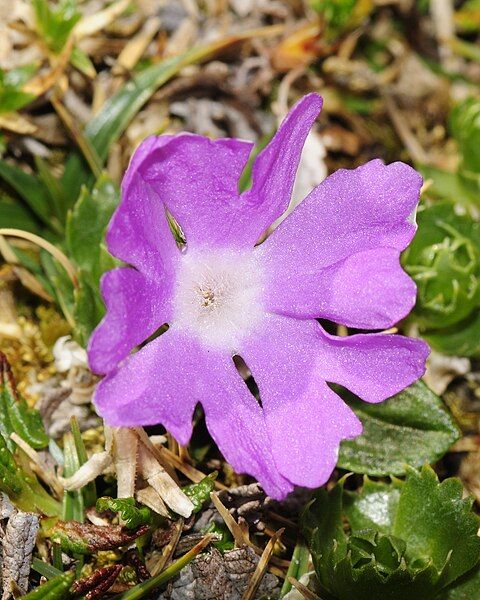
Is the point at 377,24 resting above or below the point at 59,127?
below

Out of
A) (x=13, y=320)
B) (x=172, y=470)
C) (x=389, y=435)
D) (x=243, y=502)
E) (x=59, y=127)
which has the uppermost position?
(x=59, y=127)

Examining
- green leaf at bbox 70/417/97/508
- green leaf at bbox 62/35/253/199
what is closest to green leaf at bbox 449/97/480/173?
green leaf at bbox 62/35/253/199

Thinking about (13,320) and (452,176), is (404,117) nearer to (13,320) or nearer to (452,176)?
(452,176)

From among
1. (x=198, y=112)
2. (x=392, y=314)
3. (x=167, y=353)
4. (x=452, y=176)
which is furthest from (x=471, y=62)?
(x=167, y=353)

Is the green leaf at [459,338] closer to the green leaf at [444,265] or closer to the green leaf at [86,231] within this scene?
the green leaf at [444,265]

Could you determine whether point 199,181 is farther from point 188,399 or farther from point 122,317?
point 188,399

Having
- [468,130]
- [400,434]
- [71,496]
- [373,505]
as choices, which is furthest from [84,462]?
[468,130]

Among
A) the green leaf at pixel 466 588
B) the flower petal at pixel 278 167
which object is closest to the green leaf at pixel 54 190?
the flower petal at pixel 278 167

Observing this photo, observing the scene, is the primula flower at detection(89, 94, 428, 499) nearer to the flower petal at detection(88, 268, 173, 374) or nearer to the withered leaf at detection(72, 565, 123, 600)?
the flower petal at detection(88, 268, 173, 374)
